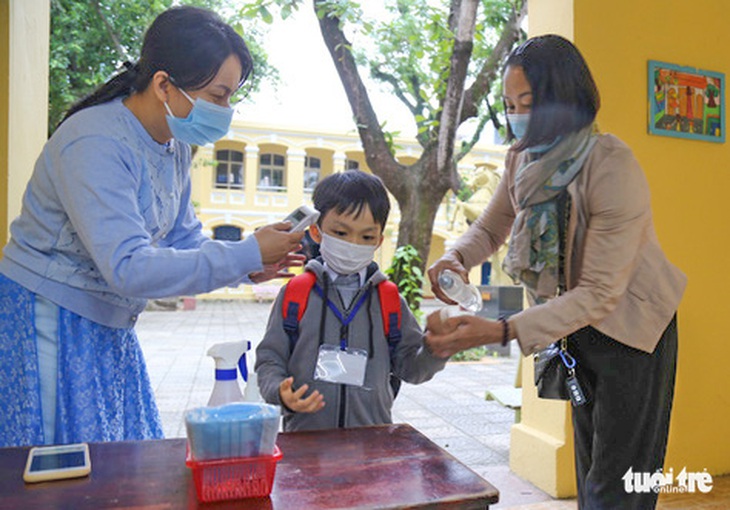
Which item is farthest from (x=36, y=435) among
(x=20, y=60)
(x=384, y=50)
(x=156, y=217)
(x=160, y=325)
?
(x=160, y=325)

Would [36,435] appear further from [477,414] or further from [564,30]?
[477,414]

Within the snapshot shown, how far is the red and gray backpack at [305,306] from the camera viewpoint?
165cm

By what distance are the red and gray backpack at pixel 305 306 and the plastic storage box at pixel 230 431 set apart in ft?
2.18

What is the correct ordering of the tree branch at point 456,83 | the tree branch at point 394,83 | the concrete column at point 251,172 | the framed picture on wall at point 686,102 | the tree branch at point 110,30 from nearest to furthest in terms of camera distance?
the framed picture on wall at point 686,102 → the tree branch at point 456,83 → the tree branch at point 110,30 → the tree branch at point 394,83 → the concrete column at point 251,172

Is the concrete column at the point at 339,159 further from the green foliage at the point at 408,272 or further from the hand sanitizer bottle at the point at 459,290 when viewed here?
the hand sanitizer bottle at the point at 459,290

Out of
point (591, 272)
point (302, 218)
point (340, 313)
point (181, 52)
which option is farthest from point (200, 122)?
point (591, 272)

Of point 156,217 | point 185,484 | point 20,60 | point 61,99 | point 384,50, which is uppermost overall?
point 384,50

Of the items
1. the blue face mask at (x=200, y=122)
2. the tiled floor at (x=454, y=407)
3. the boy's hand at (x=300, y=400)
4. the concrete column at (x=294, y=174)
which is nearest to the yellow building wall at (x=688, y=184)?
the tiled floor at (x=454, y=407)

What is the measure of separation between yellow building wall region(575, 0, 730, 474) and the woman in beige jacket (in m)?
1.51

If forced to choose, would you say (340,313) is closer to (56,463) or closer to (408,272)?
(56,463)

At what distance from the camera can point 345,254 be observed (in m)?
1.69

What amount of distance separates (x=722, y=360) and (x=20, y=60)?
377cm

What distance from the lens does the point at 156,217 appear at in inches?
55.4

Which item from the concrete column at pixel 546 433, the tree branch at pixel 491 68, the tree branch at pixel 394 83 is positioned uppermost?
the tree branch at pixel 394 83
